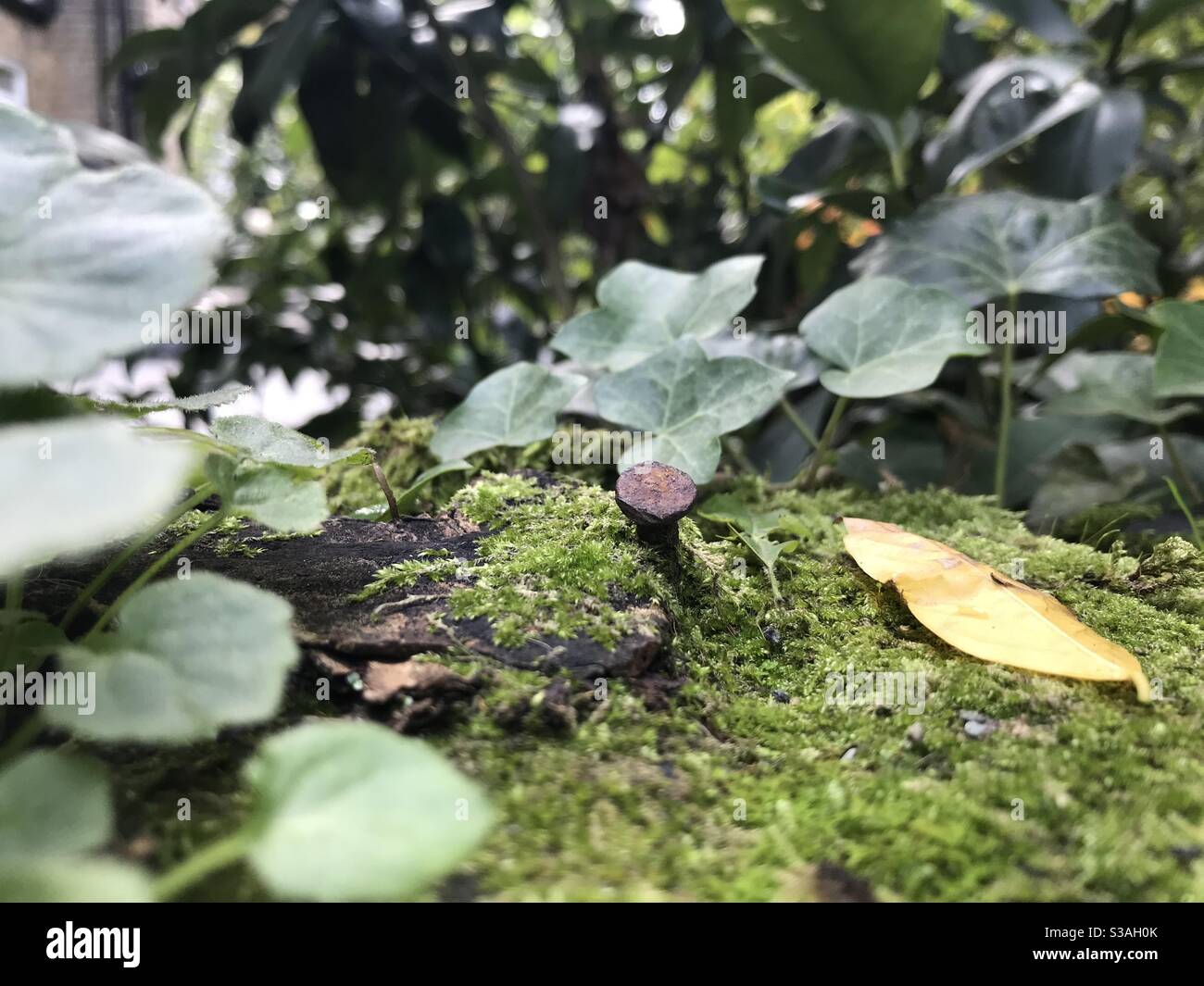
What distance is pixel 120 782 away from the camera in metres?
0.45

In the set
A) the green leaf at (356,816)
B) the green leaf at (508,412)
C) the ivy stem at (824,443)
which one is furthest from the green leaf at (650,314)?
the green leaf at (356,816)

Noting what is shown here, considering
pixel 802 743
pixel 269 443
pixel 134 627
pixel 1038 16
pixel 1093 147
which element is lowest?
pixel 802 743

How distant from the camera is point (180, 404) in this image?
0.61 metres

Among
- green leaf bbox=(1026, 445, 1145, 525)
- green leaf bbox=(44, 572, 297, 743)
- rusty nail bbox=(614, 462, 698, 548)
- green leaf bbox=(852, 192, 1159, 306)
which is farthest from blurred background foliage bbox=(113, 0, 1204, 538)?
green leaf bbox=(44, 572, 297, 743)

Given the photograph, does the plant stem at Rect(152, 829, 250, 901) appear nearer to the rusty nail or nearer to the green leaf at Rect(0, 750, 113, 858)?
the green leaf at Rect(0, 750, 113, 858)

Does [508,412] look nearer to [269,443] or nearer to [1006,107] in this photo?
[269,443]

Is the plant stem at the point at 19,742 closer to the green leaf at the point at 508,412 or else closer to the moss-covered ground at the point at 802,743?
the moss-covered ground at the point at 802,743

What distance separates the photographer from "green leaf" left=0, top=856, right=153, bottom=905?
310 mm

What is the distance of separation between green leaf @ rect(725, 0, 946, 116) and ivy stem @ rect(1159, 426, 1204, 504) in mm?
621

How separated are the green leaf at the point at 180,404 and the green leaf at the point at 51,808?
0.31 metres

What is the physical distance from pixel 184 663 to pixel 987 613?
1.86ft

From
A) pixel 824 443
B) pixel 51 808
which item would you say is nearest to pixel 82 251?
pixel 51 808
